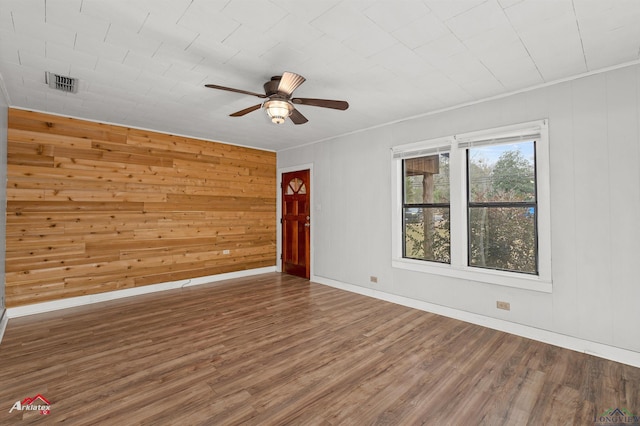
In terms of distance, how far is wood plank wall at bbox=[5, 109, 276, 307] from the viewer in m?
3.89

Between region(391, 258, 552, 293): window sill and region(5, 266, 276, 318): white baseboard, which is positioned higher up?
region(391, 258, 552, 293): window sill

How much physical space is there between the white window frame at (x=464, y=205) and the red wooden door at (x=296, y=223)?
2.02m

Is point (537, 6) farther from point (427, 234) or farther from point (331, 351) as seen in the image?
point (331, 351)

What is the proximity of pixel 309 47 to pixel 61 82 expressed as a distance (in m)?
2.69

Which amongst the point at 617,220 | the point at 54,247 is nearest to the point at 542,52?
the point at 617,220

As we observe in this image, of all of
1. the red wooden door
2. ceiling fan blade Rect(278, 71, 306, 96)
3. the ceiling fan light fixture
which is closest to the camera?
ceiling fan blade Rect(278, 71, 306, 96)

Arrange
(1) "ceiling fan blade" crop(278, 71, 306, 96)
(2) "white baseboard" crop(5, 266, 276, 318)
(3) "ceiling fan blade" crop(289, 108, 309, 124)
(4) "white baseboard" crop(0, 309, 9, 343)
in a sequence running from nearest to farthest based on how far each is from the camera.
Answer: (1) "ceiling fan blade" crop(278, 71, 306, 96) → (3) "ceiling fan blade" crop(289, 108, 309, 124) → (4) "white baseboard" crop(0, 309, 9, 343) → (2) "white baseboard" crop(5, 266, 276, 318)

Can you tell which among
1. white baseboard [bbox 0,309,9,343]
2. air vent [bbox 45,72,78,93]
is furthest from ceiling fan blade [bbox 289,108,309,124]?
white baseboard [bbox 0,309,9,343]

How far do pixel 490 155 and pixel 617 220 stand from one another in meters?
1.34

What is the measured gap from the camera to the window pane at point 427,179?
4012mm

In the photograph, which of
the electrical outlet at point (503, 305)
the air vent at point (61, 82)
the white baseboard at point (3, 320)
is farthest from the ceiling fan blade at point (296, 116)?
the white baseboard at point (3, 320)

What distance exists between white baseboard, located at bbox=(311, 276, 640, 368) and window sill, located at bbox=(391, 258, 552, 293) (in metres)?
0.43

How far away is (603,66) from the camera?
272cm

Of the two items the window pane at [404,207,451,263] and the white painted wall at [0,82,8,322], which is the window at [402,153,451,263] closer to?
the window pane at [404,207,451,263]
